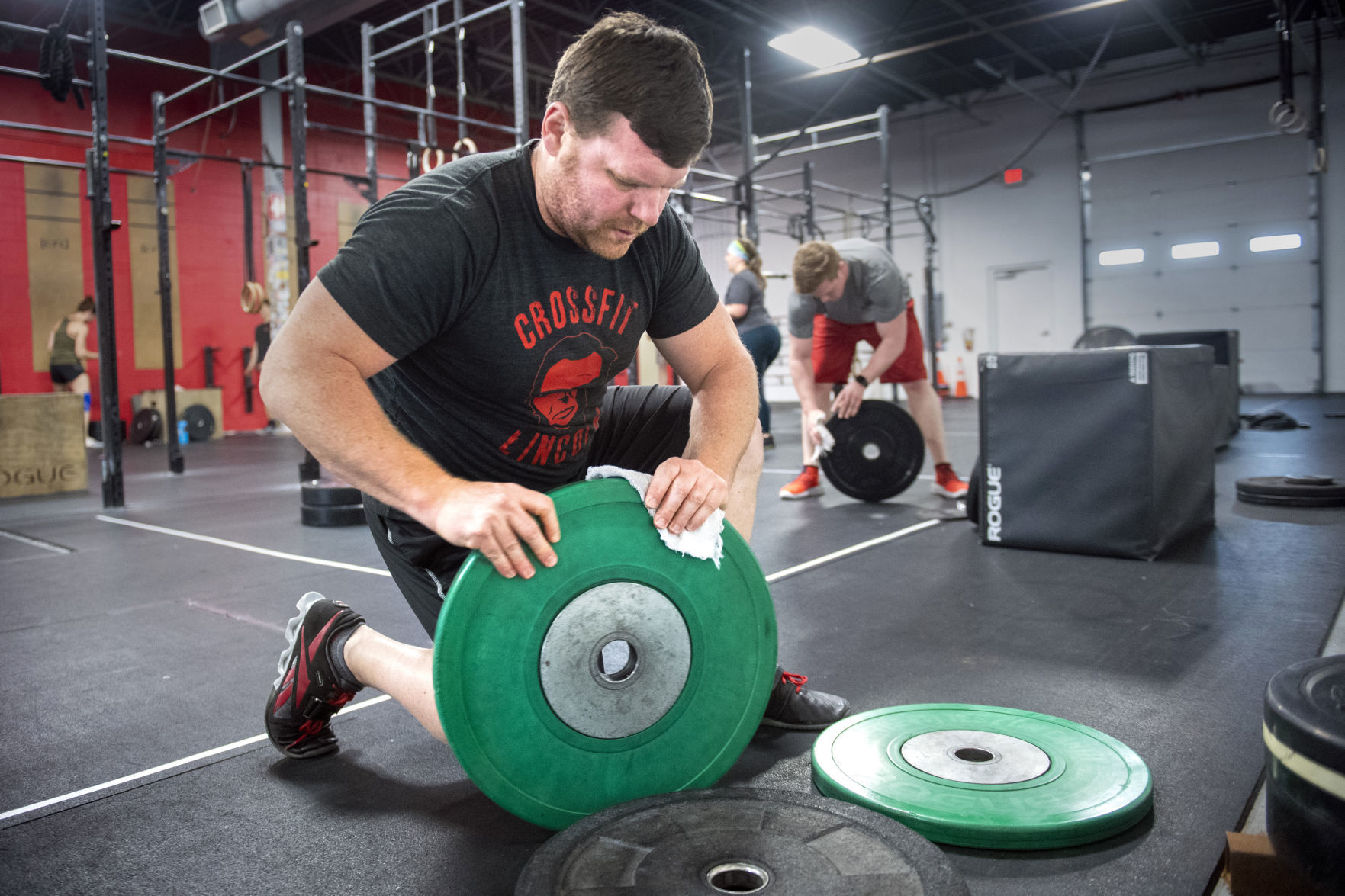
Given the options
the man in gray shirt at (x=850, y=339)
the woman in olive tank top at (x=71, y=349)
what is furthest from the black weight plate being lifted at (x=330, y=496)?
the woman in olive tank top at (x=71, y=349)

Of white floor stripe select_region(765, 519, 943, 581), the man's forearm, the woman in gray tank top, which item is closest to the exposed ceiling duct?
the woman in gray tank top

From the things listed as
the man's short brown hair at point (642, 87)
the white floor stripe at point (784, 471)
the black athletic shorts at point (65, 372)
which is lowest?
the white floor stripe at point (784, 471)

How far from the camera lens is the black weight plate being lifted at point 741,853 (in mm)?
872

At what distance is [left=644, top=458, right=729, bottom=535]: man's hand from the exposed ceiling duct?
750cm

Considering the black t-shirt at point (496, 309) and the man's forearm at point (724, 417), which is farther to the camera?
the man's forearm at point (724, 417)

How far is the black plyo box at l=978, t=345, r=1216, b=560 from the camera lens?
2.40m

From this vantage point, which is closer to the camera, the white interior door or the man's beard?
the man's beard

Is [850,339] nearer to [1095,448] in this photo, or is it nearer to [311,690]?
[1095,448]

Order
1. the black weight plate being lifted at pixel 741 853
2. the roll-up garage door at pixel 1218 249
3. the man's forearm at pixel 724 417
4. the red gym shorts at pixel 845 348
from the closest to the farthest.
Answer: the black weight plate being lifted at pixel 741 853 → the man's forearm at pixel 724 417 → the red gym shorts at pixel 845 348 → the roll-up garage door at pixel 1218 249

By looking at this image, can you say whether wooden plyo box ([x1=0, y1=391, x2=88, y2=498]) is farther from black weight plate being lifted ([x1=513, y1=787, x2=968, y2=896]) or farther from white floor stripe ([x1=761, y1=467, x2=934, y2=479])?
black weight plate being lifted ([x1=513, y1=787, x2=968, y2=896])

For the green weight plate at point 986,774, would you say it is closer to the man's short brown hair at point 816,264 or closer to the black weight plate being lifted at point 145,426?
the man's short brown hair at point 816,264

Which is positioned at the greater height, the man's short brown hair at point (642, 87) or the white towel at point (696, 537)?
the man's short brown hair at point (642, 87)

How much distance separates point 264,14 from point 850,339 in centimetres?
627

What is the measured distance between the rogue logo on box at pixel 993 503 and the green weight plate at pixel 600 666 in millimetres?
1719
